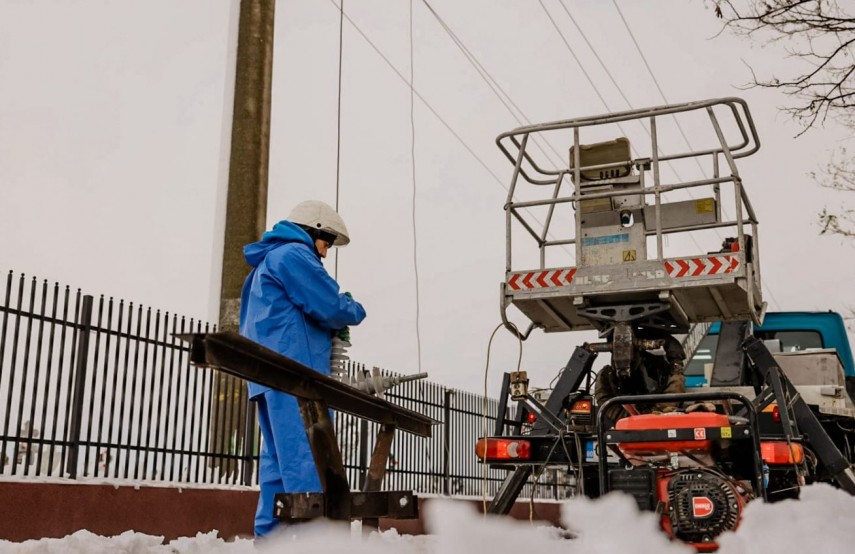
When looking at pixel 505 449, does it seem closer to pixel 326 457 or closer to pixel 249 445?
pixel 326 457

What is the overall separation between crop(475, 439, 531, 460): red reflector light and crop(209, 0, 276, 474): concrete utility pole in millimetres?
Answer: 3255

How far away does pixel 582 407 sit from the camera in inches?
270

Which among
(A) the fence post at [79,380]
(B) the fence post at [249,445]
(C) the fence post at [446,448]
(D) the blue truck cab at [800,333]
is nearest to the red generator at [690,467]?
(A) the fence post at [79,380]

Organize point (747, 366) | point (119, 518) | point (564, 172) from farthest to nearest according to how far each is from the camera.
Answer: point (564, 172), point (747, 366), point (119, 518)

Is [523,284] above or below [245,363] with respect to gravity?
above

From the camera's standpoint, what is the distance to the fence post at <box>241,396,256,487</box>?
29.8ft

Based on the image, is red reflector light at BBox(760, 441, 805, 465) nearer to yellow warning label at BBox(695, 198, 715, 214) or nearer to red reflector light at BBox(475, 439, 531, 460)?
red reflector light at BBox(475, 439, 531, 460)

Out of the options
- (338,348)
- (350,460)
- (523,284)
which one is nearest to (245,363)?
(338,348)

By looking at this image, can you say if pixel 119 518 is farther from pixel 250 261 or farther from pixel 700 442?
pixel 700 442

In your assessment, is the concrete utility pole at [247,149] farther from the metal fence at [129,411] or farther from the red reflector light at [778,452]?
the red reflector light at [778,452]

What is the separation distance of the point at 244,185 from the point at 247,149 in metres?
0.45

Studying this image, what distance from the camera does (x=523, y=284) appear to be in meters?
7.21

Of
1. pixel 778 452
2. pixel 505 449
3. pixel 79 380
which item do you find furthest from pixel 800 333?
pixel 79 380

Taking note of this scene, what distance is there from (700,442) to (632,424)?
393 mm
